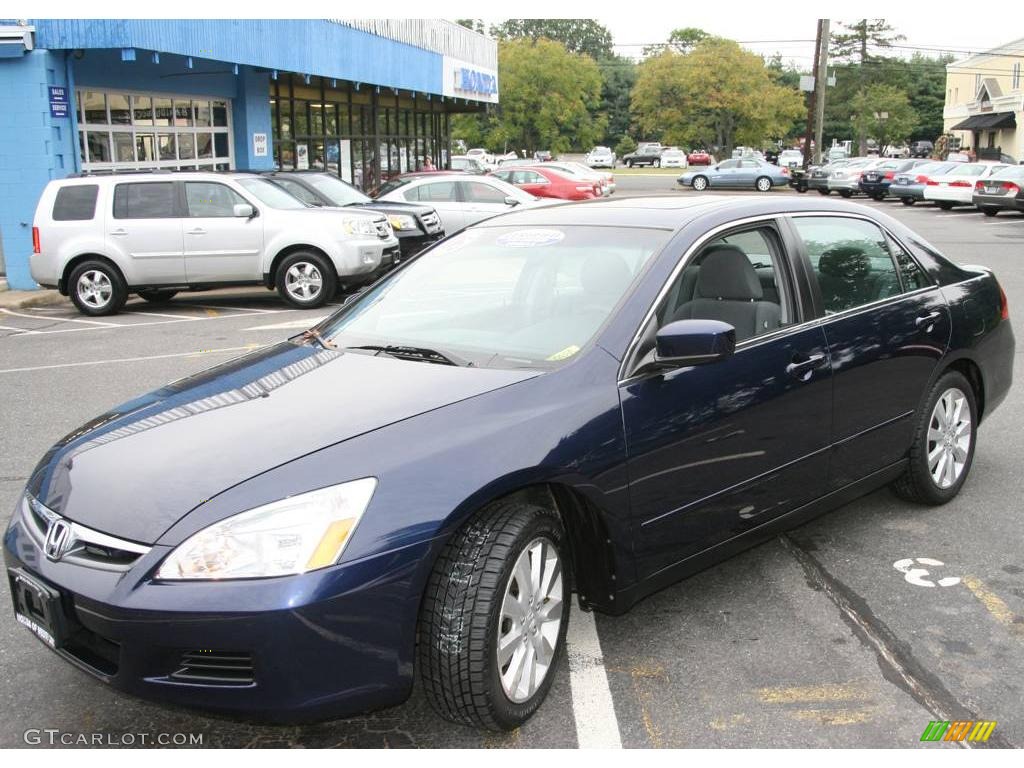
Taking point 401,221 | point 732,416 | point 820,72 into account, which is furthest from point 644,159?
point 732,416

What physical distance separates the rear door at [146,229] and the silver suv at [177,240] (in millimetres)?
12

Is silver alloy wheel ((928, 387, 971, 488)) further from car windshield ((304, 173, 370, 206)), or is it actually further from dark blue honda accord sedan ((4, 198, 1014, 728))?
car windshield ((304, 173, 370, 206))

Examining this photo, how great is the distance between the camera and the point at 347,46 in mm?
21719

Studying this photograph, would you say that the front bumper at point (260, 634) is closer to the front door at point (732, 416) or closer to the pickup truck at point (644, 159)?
the front door at point (732, 416)

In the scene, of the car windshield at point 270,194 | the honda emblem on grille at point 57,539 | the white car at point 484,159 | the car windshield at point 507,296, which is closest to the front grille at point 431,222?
the car windshield at point 270,194

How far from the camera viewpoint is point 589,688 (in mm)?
3535

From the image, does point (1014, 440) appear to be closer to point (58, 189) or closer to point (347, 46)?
point (58, 189)

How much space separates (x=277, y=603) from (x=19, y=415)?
562cm

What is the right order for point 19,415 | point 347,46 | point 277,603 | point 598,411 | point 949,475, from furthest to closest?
1. point 347,46
2. point 19,415
3. point 949,475
4. point 598,411
5. point 277,603

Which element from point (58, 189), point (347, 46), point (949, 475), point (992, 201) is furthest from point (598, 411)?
point (992, 201)

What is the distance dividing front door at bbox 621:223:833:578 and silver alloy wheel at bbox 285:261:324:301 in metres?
9.45

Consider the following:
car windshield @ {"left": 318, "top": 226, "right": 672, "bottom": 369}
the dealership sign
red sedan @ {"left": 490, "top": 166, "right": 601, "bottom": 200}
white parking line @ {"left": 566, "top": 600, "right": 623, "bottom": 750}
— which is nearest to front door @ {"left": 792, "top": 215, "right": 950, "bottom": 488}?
car windshield @ {"left": 318, "top": 226, "right": 672, "bottom": 369}

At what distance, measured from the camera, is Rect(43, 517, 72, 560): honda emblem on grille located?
300 cm

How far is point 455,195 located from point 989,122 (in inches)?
2190
